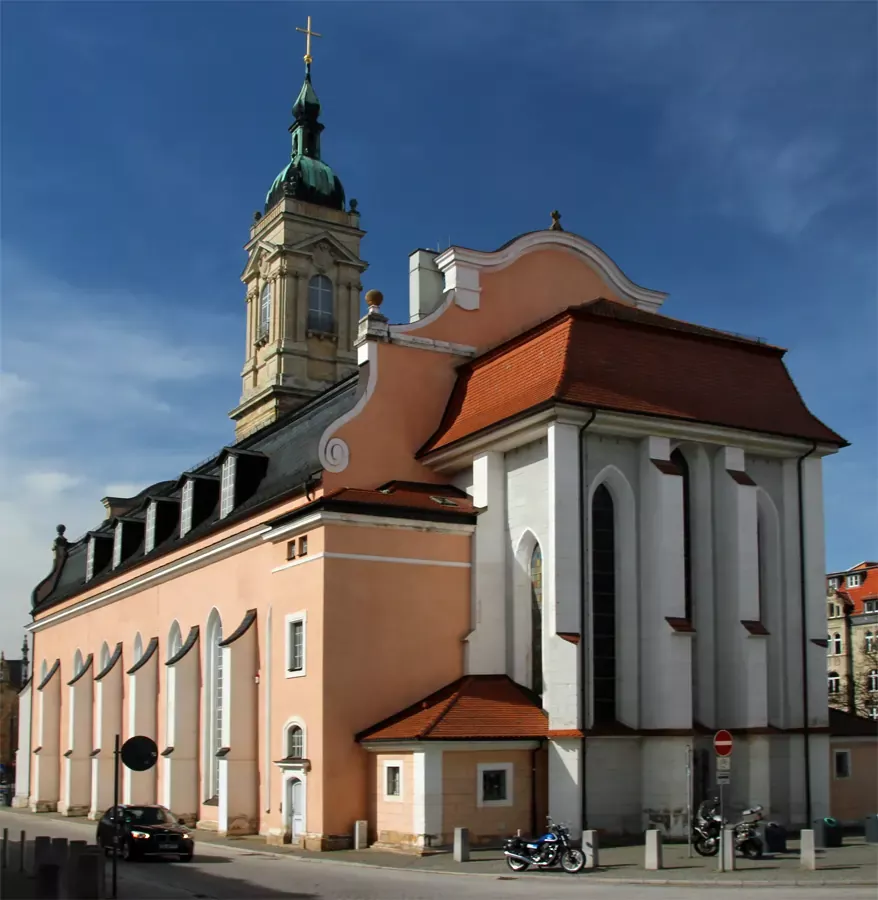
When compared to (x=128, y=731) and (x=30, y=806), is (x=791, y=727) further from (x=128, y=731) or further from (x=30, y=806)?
(x=30, y=806)

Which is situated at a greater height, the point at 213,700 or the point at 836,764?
the point at 213,700

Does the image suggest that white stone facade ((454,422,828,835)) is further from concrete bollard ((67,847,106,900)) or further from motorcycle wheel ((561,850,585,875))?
concrete bollard ((67,847,106,900))

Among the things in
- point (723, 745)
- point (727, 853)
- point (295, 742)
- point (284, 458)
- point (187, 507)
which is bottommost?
point (727, 853)

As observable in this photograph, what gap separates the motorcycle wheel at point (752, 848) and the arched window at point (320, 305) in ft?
123

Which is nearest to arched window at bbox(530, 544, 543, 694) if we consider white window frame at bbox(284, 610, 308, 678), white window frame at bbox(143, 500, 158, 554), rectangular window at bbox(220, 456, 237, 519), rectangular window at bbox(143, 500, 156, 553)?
white window frame at bbox(284, 610, 308, 678)

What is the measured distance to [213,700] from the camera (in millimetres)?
37750

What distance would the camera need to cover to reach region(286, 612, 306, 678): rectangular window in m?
30.2

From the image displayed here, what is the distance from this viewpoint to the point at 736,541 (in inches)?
1184

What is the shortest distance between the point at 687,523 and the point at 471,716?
7077 mm

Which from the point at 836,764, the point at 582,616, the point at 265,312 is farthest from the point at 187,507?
the point at 836,764

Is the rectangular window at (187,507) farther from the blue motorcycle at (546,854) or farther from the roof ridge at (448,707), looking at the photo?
the blue motorcycle at (546,854)

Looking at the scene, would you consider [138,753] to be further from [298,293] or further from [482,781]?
[298,293]

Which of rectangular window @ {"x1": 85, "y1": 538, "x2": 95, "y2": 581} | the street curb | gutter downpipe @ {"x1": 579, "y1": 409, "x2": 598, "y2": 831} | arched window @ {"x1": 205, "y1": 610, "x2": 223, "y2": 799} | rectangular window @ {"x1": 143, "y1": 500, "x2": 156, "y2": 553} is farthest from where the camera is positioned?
rectangular window @ {"x1": 85, "y1": 538, "x2": 95, "y2": 581}

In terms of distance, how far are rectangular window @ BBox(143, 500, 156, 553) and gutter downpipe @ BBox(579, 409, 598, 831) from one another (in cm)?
2149
